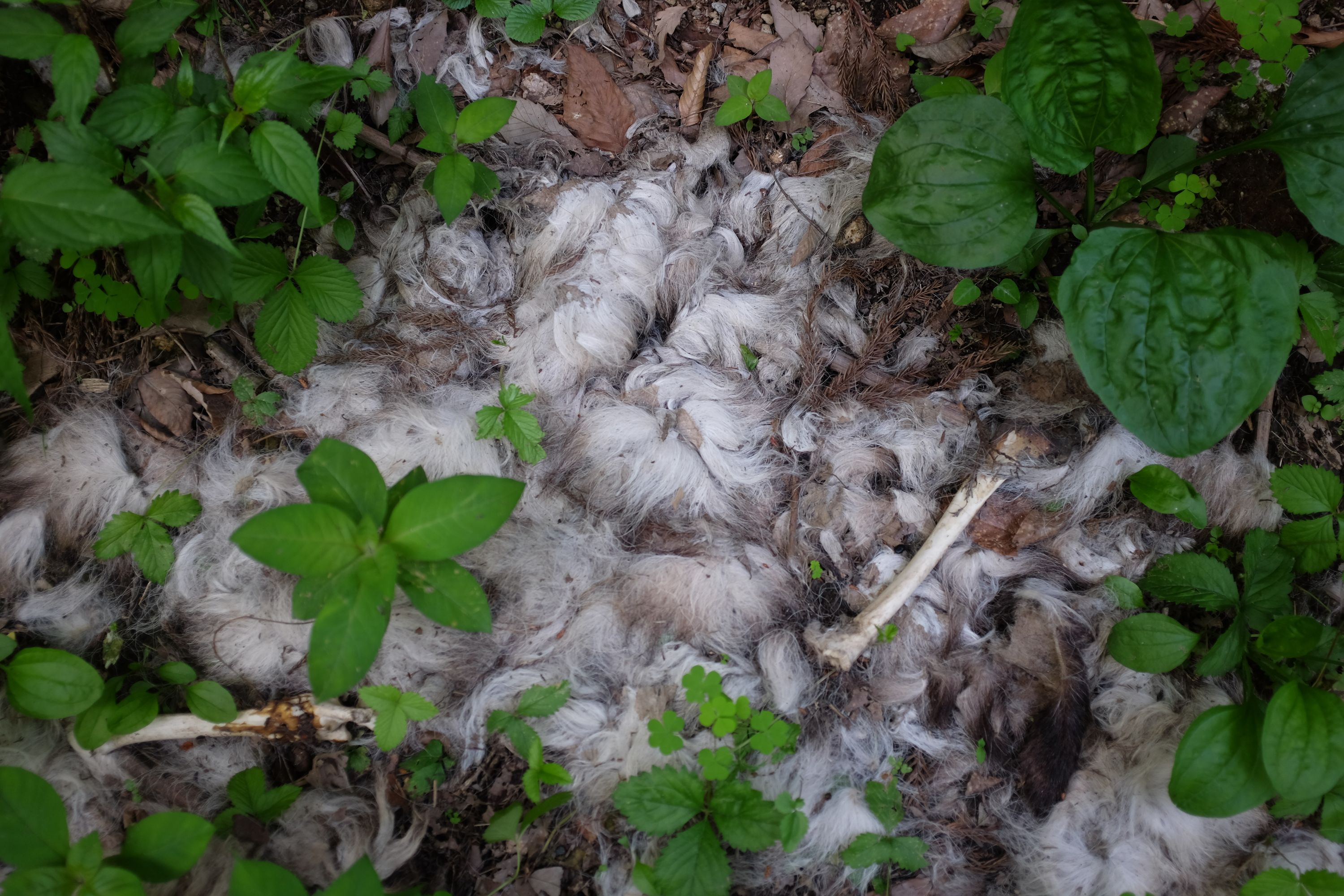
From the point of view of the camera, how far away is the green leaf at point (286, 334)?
79.9 inches

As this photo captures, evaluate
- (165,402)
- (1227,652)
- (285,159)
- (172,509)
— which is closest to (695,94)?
(285,159)

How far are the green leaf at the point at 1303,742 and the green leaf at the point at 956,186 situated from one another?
128 centimetres

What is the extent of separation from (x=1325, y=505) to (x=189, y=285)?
3116 millimetres

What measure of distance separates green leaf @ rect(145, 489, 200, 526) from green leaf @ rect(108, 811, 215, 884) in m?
0.78

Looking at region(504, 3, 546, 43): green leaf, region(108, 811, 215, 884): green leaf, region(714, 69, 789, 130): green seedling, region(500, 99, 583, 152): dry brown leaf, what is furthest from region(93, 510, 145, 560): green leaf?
region(714, 69, 789, 130): green seedling

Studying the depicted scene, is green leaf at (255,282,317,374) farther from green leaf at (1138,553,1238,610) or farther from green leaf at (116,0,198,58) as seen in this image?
green leaf at (1138,553,1238,610)

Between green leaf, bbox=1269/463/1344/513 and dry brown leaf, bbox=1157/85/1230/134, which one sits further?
dry brown leaf, bbox=1157/85/1230/134

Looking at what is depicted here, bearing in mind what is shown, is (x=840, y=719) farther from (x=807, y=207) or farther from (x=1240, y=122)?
(x=1240, y=122)

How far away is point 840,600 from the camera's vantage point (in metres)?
2.17

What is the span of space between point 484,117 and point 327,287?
645 mm

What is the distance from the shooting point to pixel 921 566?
2.10m

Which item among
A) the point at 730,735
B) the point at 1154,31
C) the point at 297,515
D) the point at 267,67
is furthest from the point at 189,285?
the point at 1154,31

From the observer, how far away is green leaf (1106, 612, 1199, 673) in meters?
1.92

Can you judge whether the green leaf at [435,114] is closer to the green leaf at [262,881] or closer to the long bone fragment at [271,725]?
the long bone fragment at [271,725]
